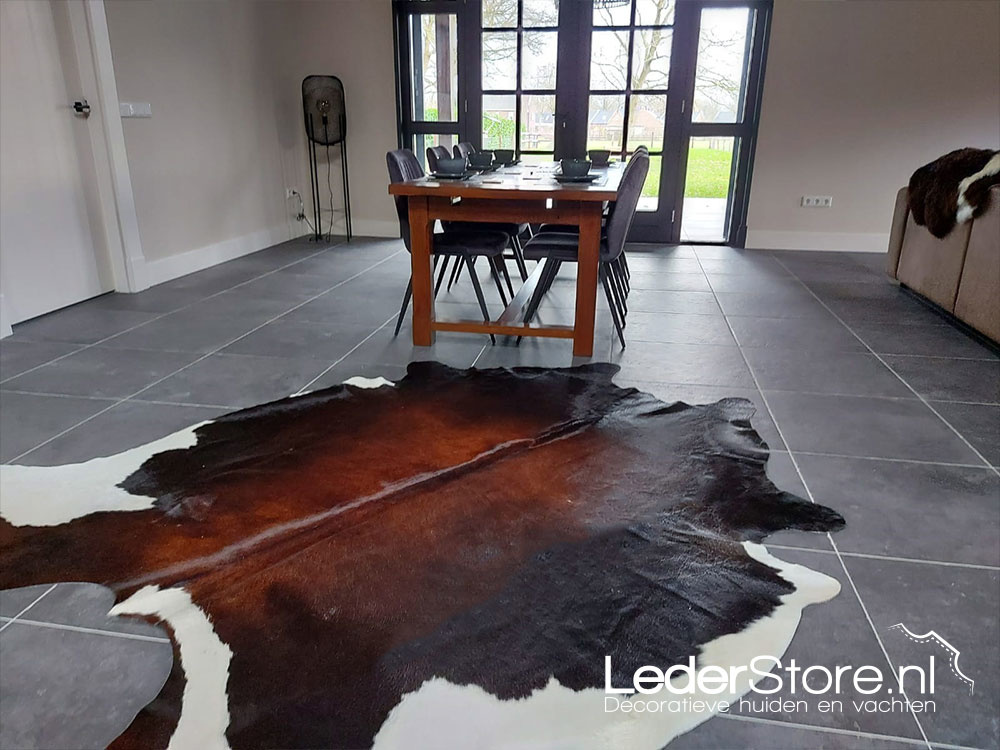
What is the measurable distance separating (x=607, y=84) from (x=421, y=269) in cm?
367

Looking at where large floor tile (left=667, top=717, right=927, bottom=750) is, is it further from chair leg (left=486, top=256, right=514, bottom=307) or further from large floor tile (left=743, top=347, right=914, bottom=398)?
chair leg (left=486, top=256, right=514, bottom=307)

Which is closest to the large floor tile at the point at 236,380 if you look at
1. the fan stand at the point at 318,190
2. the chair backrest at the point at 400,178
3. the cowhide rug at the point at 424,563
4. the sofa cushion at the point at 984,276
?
the cowhide rug at the point at 424,563

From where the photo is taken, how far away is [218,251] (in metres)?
5.42

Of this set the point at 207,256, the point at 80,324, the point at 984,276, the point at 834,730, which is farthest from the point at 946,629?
the point at 207,256

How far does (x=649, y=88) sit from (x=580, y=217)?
11.7 ft

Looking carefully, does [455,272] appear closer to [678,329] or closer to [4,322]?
[678,329]

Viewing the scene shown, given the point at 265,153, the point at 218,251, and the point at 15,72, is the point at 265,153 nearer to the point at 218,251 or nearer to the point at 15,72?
the point at 218,251

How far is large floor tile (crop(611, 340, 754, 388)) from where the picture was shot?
9.75 feet

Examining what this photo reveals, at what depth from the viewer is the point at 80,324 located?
3.72 m

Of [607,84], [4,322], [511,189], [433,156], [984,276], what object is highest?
[607,84]

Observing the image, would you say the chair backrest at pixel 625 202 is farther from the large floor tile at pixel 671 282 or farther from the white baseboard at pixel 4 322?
the white baseboard at pixel 4 322

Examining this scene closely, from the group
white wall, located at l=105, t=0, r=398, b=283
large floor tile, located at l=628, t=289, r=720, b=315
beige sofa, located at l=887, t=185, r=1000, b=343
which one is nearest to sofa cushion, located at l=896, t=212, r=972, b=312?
beige sofa, located at l=887, t=185, r=1000, b=343

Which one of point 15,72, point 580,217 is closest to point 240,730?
point 580,217

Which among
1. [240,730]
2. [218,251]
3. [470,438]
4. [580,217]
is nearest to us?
[240,730]
